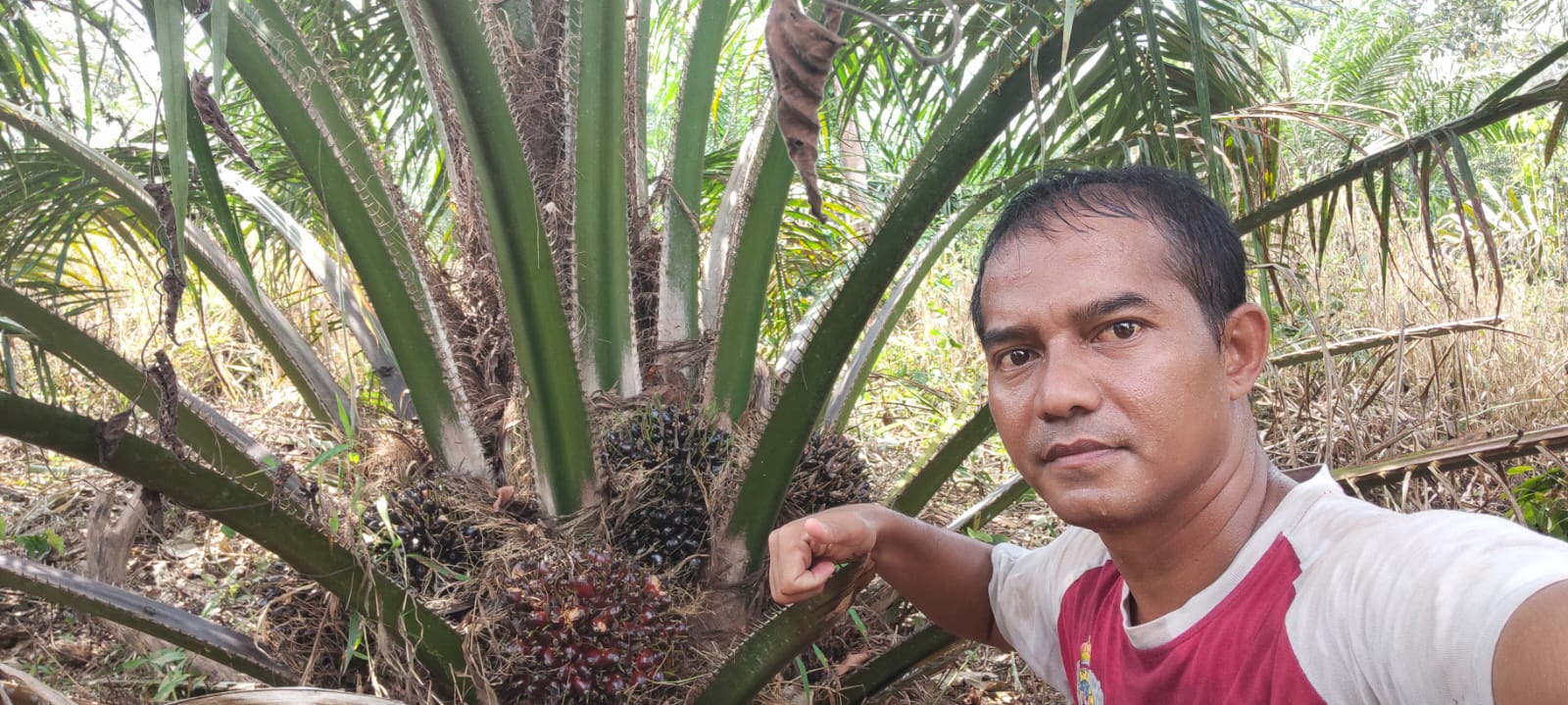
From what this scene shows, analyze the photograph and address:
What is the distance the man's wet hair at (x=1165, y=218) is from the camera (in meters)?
1.25

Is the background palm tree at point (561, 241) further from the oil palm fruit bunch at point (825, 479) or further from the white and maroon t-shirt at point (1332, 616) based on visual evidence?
the white and maroon t-shirt at point (1332, 616)

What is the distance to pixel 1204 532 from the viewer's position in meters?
1.27

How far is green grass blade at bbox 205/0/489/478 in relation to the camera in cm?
162

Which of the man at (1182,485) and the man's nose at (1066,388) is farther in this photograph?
the man's nose at (1066,388)

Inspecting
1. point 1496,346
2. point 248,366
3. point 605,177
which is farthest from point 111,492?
point 1496,346

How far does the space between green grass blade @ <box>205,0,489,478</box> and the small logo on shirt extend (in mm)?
1144

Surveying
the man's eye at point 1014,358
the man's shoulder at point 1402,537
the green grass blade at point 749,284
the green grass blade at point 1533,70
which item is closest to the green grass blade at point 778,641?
the man's eye at point 1014,358

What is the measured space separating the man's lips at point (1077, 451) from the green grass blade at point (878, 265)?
402 mm

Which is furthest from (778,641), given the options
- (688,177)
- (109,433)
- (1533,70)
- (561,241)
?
(1533,70)

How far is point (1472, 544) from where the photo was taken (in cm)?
96

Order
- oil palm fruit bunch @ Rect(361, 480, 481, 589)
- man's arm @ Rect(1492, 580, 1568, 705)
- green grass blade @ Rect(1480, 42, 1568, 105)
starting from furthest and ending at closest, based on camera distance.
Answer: oil palm fruit bunch @ Rect(361, 480, 481, 589) → green grass blade @ Rect(1480, 42, 1568, 105) → man's arm @ Rect(1492, 580, 1568, 705)

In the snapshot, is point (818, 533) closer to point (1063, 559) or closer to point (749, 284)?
point (1063, 559)

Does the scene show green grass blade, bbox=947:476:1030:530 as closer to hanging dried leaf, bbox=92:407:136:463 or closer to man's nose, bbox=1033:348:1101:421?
man's nose, bbox=1033:348:1101:421

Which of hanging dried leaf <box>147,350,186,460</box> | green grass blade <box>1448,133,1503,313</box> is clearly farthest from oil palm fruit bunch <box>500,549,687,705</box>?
green grass blade <box>1448,133,1503,313</box>
